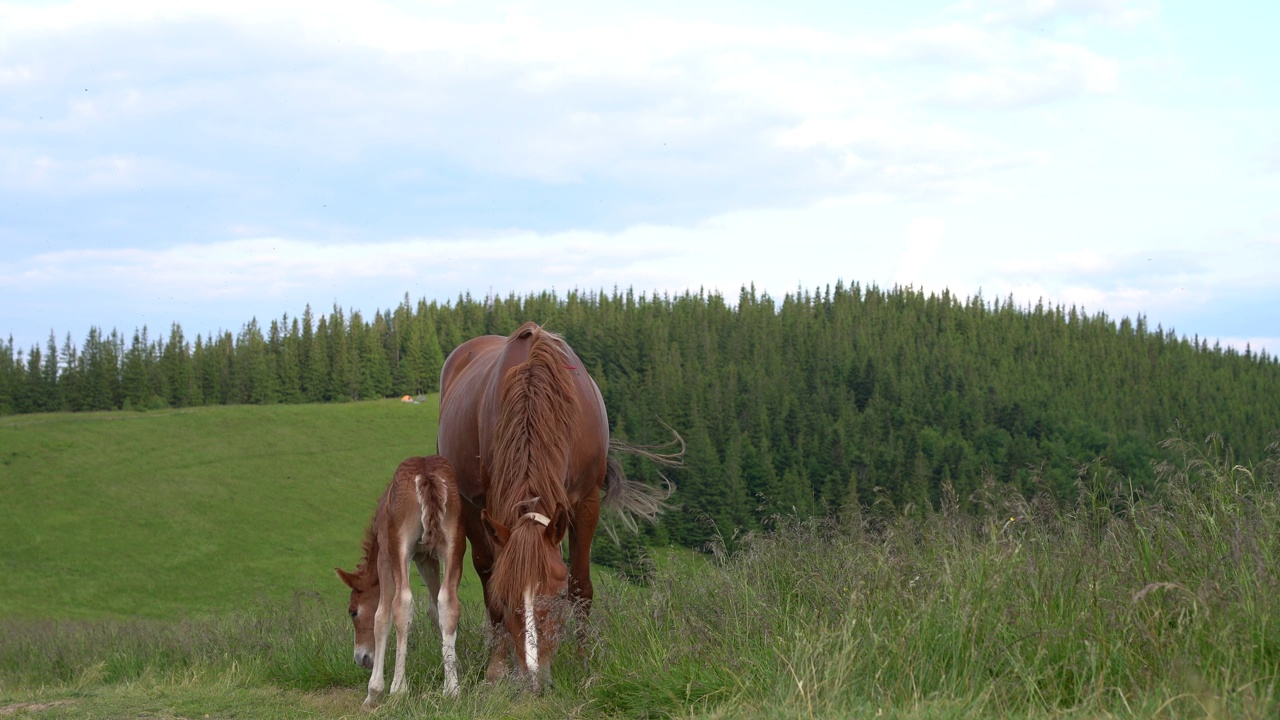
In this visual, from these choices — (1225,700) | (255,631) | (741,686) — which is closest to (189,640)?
(255,631)

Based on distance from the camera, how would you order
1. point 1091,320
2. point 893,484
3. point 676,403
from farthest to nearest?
point 1091,320 < point 676,403 < point 893,484

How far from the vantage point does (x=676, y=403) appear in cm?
10569

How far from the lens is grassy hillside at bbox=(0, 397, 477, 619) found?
179 feet

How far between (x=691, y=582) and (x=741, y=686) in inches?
88.1

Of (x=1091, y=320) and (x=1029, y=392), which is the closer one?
(x=1029, y=392)

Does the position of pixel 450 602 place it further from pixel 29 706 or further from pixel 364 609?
pixel 29 706

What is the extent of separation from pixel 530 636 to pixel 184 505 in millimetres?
76554

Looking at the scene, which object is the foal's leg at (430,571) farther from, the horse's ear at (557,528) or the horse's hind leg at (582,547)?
the horse's ear at (557,528)

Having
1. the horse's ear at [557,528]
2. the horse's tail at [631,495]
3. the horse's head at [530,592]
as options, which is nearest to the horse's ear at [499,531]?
the horse's head at [530,592]

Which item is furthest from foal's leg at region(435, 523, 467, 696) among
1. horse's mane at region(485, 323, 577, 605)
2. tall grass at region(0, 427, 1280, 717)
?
horse's mane at region(485, 323, 577, 605)

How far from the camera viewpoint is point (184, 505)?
240ft

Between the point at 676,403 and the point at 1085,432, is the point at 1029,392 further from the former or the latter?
the point at 676,403

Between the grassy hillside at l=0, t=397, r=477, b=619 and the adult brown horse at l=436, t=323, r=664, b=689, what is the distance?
35294 millimetres

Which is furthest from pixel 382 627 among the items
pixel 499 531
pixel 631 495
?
pixel 631 495
